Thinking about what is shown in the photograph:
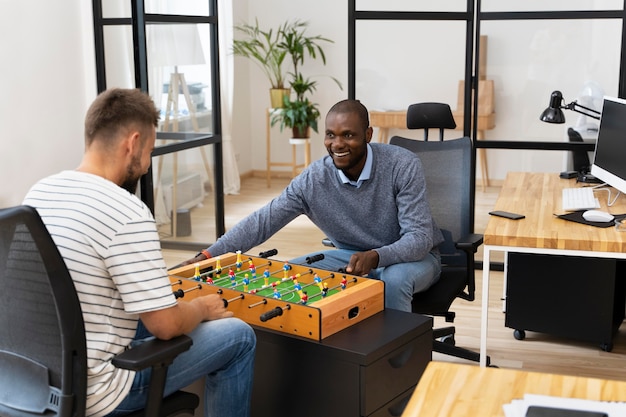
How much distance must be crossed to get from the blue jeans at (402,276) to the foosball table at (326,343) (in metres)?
0.37

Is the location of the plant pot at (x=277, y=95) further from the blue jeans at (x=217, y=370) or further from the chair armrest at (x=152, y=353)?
the chair armrest at (x=152, y=353)

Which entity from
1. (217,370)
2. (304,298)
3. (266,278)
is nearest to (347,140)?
(266,278)

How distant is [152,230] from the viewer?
2.06m

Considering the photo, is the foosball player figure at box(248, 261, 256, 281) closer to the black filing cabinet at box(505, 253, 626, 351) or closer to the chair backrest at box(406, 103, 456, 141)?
the chair backrest at box(406, 103, 456, 141)

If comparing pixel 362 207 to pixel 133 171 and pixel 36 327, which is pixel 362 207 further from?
pixel 36 327

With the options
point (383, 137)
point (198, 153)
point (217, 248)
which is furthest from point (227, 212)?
point (217, 248)

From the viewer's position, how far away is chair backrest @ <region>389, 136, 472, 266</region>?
365cm

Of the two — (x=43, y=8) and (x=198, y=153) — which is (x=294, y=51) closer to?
(x=198, y=153)

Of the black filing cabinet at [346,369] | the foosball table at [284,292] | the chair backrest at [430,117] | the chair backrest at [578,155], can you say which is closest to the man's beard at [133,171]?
the foosball table at [284,292]

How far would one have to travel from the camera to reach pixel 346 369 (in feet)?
7.82

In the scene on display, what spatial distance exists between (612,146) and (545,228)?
0.83 meters

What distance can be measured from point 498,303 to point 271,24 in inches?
173

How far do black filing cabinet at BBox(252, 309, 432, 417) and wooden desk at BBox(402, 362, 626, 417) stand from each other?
64 centimetres

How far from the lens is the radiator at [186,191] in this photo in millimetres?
5375
